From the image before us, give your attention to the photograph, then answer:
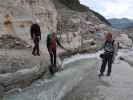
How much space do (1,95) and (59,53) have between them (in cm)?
1575

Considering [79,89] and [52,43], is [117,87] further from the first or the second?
[52,43]

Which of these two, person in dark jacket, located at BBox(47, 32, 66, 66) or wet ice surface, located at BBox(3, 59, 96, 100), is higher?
person in dark jacket, located at BBox(47, 32, 66, 66)

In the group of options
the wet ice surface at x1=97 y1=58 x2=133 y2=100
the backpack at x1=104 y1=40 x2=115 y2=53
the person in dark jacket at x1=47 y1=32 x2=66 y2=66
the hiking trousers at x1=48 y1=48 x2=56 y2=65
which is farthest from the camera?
the hiking trousers at x1=48 y1=48 x2=56 y2=65

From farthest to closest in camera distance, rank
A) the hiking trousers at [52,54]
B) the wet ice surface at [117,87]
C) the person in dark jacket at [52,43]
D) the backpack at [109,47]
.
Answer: the hiking trousers at [52,54] → the person in dark jacket at [52,43] → the backpack at [109,47] → the wet ice surface at [117,87]

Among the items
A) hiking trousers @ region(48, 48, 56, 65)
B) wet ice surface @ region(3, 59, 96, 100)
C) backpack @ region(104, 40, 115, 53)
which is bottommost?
wet ice surface @ region(3, 59, 96, 100)

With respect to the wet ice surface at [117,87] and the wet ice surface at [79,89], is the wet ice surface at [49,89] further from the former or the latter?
the wet ice surface at [117,87]

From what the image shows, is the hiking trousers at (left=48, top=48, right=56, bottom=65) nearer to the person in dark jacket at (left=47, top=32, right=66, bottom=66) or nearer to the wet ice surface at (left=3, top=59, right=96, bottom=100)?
the person in dark jacket at (left=47, top=32, right=66, bottom=66)

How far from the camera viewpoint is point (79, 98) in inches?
480

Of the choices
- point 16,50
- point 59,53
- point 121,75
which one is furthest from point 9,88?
point 59,53

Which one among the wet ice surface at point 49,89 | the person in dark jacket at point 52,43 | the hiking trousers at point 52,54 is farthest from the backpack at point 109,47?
the hiking trousers at point 52,54

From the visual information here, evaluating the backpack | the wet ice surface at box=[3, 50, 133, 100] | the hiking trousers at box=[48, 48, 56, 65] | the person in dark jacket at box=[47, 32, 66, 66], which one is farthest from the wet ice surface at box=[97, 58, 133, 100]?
the person in dark jacket at box=[47, 32, 66, 66]

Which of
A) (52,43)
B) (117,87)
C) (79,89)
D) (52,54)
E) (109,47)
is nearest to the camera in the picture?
(79,89)

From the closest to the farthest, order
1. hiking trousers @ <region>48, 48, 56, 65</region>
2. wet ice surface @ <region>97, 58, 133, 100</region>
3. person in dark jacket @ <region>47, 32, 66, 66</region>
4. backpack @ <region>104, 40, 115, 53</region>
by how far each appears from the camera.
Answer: wet ice surface @ <region>97, 58, 133, 100</region>, backpack @ <region>104, 40, 115, 53</region>, person in dark jacket @ <region>47, 32, 66, 66</region>, hiking trousers @ <region>48, 48, 56, 65</region>

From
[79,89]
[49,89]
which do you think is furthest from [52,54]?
[79,89]
